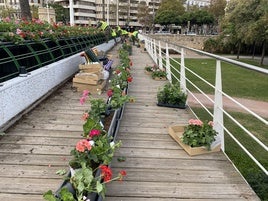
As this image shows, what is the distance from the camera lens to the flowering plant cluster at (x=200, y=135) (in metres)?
3.21

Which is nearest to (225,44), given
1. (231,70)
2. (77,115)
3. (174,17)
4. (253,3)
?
(253,3)

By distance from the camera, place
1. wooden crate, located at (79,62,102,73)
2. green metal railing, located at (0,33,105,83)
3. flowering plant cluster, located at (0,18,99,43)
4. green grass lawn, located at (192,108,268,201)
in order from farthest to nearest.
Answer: wooden crate, located at (79,62,102,73), flowering plant cluster, located at (0,18,99,43), green metal railing, located at (0,33,105,83), green grass lawn, located at (192,108,268,201)

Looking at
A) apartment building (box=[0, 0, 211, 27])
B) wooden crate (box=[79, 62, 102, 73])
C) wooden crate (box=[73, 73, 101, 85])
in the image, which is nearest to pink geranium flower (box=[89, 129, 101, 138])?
wooden crate (box=[73, 73, 101, 85])

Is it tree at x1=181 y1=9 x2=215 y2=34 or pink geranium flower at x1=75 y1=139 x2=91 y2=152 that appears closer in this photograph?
pink geranium flower at x1=75 y1=139 x2=91 y2=152

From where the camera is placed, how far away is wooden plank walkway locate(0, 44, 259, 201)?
2.48m

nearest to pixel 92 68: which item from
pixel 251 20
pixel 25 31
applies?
pixel 25 31

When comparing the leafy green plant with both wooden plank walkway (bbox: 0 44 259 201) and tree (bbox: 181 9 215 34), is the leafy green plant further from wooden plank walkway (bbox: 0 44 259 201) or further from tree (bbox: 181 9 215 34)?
tree (bbox: 181 9 215 34)

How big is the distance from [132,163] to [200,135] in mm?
841

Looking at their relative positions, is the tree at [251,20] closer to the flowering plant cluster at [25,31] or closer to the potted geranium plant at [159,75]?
the potted geranium plant at [159,75]

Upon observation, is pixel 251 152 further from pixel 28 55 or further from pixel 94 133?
pixel 94 133

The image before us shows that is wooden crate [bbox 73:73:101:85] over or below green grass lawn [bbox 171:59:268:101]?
over

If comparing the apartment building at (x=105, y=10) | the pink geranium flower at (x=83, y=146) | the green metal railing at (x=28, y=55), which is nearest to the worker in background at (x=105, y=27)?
the green metal railing at (x=28, y=55)

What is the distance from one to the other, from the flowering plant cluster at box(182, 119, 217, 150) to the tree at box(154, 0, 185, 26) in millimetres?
77093

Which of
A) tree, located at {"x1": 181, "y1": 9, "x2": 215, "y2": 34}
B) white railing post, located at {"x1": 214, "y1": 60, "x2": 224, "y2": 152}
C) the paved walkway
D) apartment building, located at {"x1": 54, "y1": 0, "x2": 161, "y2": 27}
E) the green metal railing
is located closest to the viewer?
white railing post, located at {"x1": 214, "y1": 60, "x2": 224, "y2": 152}
